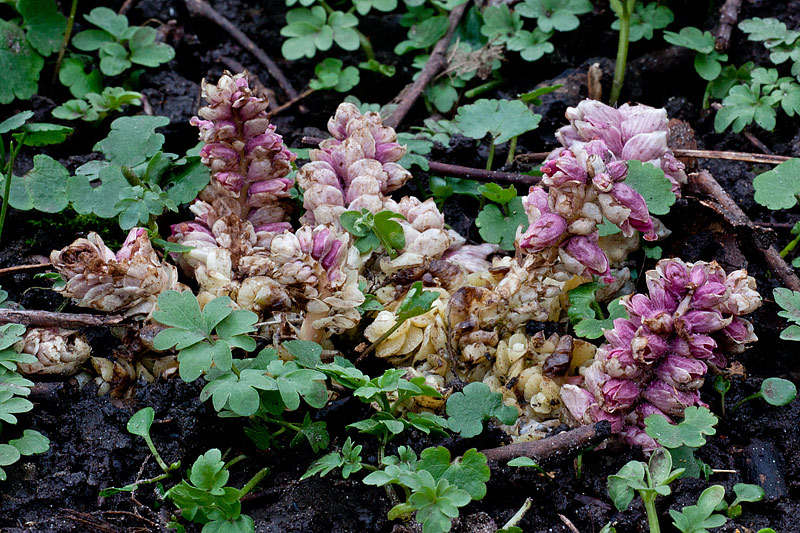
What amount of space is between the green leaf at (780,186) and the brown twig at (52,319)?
1.98 meters

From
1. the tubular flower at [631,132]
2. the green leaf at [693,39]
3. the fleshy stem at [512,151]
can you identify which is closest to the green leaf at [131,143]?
the fleshy stem at [512,151]

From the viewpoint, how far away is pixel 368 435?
2070mm

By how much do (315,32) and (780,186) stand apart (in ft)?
7.25

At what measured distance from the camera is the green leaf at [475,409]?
196cm

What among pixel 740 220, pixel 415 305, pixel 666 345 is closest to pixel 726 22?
pixel 740 220

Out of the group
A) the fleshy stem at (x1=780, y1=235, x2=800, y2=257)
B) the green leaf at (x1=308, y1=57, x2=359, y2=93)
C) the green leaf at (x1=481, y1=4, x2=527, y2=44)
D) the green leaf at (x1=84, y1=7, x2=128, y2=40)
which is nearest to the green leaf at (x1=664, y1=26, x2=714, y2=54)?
the green leaf at (x1=481, y1=4, x2=527, y2=44)

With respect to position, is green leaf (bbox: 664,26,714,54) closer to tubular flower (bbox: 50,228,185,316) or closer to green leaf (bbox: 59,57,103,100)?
tubular flower (bbox: 50,228,185,316)

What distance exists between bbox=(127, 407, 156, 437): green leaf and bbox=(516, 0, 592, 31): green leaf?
7.97 ft

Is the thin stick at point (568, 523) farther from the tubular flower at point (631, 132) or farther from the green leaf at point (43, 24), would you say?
the green leaf at point (43, 24)

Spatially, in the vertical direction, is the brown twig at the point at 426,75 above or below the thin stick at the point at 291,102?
above

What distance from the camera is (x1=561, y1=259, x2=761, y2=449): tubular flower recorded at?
74.6 inches

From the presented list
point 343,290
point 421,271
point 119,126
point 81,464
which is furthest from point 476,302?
point 119,126

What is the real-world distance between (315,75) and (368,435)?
2163 millimetres

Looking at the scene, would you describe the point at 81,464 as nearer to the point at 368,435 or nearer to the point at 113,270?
the point at 113,270
